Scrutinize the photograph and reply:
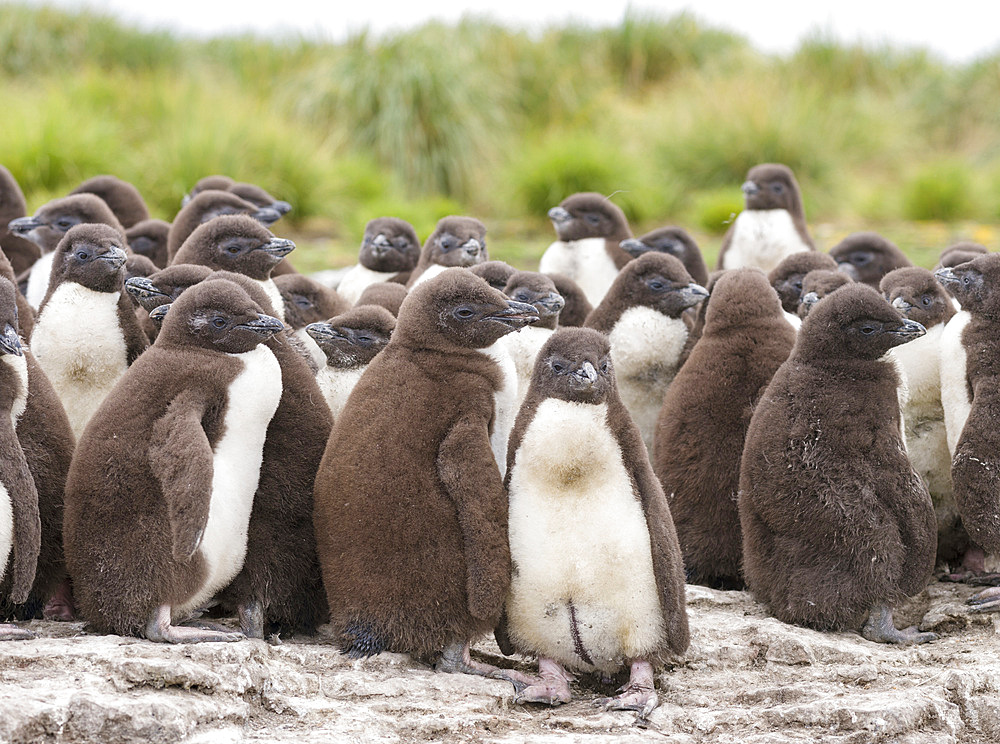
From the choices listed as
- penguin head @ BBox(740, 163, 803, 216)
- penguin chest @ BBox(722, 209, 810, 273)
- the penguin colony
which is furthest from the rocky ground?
penguin head @ BBox(740, 163, 803, 216)

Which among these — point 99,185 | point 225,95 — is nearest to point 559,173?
point 225,95

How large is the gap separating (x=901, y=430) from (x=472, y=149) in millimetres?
13019

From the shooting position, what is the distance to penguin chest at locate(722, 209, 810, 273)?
9.48 metres

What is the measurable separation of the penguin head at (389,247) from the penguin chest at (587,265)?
117 cm

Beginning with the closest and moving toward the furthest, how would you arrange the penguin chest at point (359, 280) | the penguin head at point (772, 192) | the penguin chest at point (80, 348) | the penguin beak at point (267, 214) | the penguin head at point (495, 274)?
the penguin chest at point (80, 348) → the penguin head at point (495, 274) → the penguin beak at point (267, 214) → the penguin chest at point (359, 280) → the penguin head at point (772, 192)

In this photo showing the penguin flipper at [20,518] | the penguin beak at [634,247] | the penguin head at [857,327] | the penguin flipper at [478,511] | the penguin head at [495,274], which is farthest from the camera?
the penguin beak at [634,247]

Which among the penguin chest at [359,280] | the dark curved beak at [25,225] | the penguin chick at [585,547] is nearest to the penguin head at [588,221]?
the penguin chest at [359,280]

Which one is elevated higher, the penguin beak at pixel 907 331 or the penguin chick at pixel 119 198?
the penguin chick at pixel 119 198

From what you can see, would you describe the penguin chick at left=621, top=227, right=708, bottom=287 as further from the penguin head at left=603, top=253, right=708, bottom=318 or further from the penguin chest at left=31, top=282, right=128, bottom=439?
the penguin chest at left=31, top=282, right=128, bottom=439

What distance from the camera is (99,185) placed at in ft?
28.9

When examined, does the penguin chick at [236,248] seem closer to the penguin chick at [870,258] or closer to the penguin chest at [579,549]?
the penguin chest at [579,549]

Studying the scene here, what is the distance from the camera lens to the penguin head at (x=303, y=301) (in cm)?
639

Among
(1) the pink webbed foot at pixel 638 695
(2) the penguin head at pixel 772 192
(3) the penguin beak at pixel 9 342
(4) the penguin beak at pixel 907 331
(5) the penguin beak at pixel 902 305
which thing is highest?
(2) the penguin head at pixel 772 192

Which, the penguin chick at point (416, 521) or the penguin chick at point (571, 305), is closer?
the penguin chick at point (416, 521)
